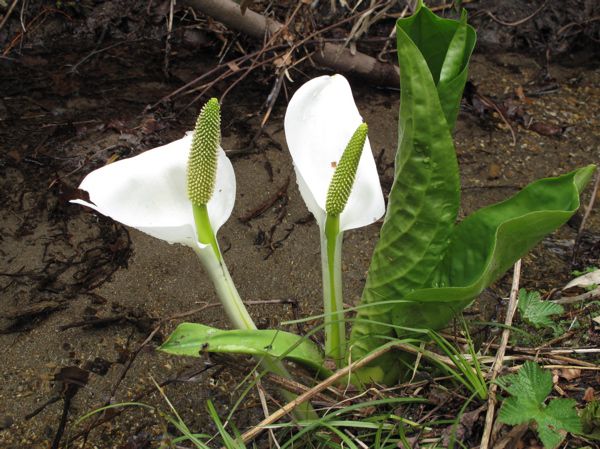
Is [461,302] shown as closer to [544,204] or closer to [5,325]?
[544,204]

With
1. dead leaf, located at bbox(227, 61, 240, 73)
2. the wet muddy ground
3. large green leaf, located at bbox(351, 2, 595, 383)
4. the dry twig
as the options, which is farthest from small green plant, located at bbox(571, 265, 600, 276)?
dead leaf, located at bbox(227, 61, 240, 73)

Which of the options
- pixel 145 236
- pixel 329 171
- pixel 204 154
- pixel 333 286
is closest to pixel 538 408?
pixel 333 286

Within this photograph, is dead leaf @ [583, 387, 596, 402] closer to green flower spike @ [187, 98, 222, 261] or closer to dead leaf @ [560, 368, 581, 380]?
dead leaf @ [560, 368, 581, 380]

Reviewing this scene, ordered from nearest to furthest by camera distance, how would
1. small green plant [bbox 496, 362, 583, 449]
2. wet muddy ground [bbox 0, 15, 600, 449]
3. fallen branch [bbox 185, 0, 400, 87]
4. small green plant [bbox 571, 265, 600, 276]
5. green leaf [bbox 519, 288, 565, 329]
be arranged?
small green plant [bbox 496, 362, 583, 449] < green leaf [bbox 519, 288, 565, 329] < wet muddy ground [bbox 0, 15, 600, 449] < small green plant [bbox 571, 265, 600, 276] < fallen branch [bbox 185, 0, 400, 87]

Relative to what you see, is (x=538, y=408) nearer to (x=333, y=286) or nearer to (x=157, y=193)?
(x=333, y=286)

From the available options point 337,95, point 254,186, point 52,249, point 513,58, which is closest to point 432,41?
point 337,95

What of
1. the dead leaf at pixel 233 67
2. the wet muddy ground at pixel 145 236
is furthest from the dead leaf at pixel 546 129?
the dead leaf at pixel 233 67
